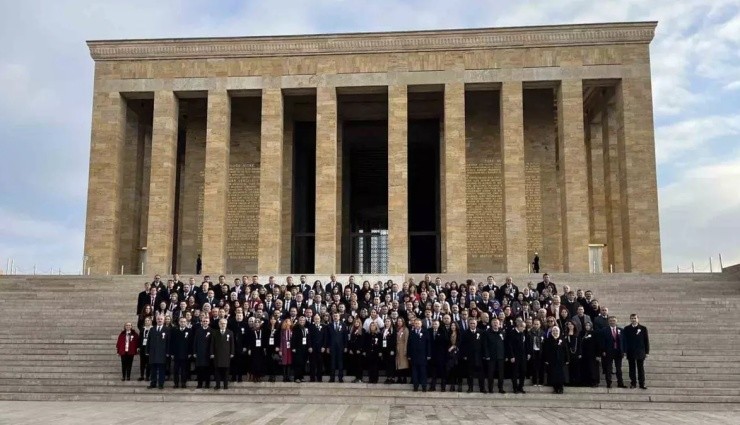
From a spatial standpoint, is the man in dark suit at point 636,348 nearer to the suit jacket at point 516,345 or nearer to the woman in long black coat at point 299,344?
the suit jacket at point 516,345

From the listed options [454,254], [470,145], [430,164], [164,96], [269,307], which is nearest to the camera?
[269,307]

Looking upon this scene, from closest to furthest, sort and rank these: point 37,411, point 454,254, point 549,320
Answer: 1. point 37,411
2. point 549,320
3. point 454,254

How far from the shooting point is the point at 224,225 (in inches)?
974

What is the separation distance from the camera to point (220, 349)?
464 inches

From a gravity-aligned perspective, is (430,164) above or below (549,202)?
Answer: above

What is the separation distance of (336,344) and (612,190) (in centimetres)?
1736

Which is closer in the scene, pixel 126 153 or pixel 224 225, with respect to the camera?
pixel 224 225

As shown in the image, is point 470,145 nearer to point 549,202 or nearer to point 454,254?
point 549,202

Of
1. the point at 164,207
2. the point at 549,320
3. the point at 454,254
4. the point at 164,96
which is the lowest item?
the point at 549,320

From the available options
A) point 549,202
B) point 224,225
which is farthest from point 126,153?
point 549,202

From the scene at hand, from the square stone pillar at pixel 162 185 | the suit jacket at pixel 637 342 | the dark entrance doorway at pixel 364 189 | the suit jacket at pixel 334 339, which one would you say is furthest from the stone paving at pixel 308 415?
the dark entrance doorway at pixel 364 189

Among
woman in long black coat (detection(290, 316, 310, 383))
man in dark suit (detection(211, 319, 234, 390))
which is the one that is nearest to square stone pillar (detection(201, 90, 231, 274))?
man in dark suit (detection(211, 319, 234, 390))

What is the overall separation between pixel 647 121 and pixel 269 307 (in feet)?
54.8

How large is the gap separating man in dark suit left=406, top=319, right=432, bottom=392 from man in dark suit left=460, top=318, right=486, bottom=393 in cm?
60
